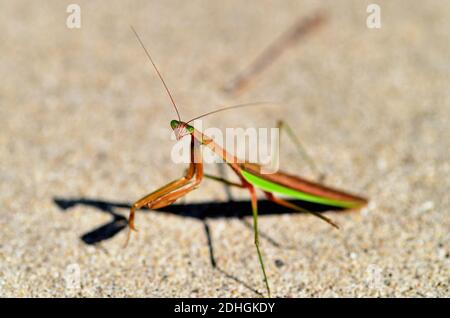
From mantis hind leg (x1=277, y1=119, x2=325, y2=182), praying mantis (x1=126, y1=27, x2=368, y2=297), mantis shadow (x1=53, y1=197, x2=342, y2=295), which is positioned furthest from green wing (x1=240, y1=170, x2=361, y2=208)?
mantis hind leg (x1=277, y1=119, x2=325, y2=182)

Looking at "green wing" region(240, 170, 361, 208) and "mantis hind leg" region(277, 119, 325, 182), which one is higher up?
"mantis hind leg" region(277, 119, 325, 182)

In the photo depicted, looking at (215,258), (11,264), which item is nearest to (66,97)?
(11,264)

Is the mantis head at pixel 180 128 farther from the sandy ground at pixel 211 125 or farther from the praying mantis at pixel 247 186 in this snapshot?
the sandy ground at pixel 211 125

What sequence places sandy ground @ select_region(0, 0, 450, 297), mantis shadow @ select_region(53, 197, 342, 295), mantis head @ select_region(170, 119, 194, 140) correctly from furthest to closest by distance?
mantis shadow @ select_region(53, 197, 342, 295) → sandy ground @ select_region(0, 0, 450, 297) → mantis head @ select_region(170, 119, 194, 140)

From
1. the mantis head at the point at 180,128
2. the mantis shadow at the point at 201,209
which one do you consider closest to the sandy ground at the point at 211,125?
the mantis shadow at the point at 201,209

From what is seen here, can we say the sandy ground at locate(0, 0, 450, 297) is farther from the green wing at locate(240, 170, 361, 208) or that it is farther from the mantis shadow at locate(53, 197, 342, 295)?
the green wing at locate(240, 170, 361, 208)

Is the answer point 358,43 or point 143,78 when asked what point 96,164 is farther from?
point 358,43

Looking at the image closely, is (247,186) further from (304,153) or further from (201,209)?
(304,153)
